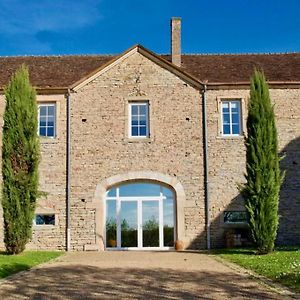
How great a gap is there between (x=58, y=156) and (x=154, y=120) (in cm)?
387

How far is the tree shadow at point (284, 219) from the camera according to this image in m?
18.4

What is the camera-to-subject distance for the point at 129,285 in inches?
344

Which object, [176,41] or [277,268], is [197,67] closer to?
[176,41]

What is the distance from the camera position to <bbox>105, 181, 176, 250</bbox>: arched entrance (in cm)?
1897

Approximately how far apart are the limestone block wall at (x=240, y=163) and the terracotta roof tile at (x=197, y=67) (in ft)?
3.00

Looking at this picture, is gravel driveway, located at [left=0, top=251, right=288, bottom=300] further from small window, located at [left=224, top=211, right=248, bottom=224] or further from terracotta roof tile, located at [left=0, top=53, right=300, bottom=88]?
terracotta roof tile, located at [left=0, top=53, right=300, bottom=88]

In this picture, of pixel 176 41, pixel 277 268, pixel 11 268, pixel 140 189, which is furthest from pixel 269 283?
pixel 176 41

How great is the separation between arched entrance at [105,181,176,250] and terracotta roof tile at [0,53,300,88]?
4.85 m

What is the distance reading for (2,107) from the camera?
64.0 ft

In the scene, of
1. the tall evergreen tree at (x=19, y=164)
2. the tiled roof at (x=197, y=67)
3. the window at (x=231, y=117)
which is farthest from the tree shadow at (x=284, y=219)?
the tall evergreen tree at (x=19, y=164)

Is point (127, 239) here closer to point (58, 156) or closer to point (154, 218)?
point (154, 218)

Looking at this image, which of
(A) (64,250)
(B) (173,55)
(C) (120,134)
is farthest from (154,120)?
(A) (64,250)

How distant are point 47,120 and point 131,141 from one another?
11.2 feet

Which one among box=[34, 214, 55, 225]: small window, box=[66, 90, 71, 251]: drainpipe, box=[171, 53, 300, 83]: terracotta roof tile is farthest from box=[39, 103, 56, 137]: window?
box=[171, 53, 300, 83]: terracotta roof tile
